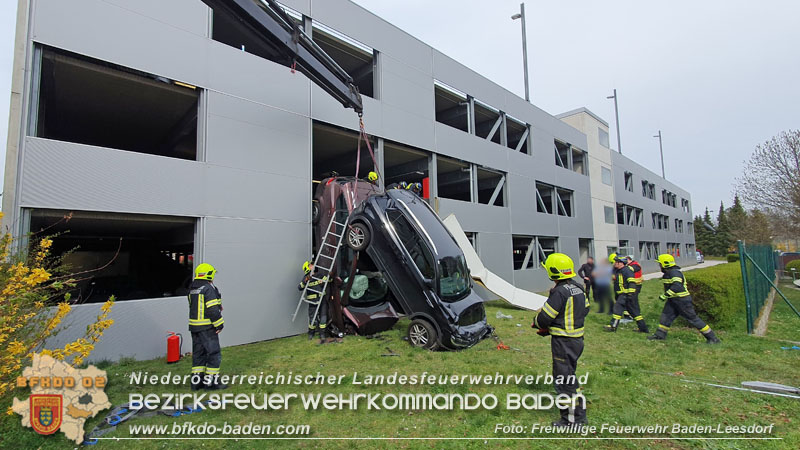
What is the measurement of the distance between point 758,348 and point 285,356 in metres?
8.78

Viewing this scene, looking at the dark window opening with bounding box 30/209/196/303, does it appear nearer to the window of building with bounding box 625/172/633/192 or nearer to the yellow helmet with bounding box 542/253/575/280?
the yellow helmet with bounding box 542/253/575/280

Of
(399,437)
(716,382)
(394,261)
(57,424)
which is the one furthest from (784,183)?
(57,424)

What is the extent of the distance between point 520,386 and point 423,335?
2.17m

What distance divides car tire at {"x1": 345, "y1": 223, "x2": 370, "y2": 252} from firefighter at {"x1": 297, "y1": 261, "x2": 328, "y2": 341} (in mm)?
922

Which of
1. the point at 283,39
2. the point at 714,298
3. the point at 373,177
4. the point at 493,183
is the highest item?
the point at 283,39

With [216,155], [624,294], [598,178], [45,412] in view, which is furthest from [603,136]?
[45,412]

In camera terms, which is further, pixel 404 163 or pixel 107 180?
pixel 404 163

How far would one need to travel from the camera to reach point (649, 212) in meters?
31.3

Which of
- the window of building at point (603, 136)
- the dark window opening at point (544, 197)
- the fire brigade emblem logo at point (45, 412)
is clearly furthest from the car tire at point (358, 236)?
Answer: the window of building at point (603, 136)

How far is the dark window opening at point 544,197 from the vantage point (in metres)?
17.8

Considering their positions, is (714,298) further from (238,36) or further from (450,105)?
(238,36)

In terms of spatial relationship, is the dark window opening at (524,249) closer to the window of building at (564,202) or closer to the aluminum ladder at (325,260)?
the window of building at (564,202)

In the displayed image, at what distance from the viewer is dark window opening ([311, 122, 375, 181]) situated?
32.6 ft

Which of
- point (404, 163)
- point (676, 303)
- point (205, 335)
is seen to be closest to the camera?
point (205, 335)
